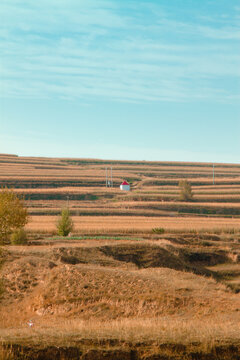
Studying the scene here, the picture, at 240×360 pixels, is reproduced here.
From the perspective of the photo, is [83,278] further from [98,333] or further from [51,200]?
[51,200]

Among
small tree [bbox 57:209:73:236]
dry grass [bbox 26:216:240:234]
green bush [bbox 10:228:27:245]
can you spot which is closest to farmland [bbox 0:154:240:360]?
dry grass [bbox 26:216:240:234]

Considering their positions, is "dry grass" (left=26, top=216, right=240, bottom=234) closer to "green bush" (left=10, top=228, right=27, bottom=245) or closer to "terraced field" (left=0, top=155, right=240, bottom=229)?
"terraced field" (left=0, top=155, right=240, bottom=229)

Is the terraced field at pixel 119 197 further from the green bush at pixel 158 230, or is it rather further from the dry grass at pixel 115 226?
the green bush at pixel 158 230

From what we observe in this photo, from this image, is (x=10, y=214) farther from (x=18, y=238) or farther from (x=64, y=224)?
(x=64, y=224)

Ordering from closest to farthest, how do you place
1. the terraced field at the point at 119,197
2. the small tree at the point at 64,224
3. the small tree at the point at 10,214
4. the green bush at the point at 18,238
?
1. the small tree at the point at 10,214
2. the green bush at the point at 18,238
3. the small tree at the point at 64,224
4. the terraced field at the point at 119,197

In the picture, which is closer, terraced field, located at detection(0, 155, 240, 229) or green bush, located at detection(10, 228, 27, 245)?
green bush, located at detection(10, 228, 27, 245)

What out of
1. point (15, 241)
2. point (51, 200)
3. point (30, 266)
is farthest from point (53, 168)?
point (30, 266)

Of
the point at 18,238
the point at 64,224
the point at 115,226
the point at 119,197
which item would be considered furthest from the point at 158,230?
the point at 119,197

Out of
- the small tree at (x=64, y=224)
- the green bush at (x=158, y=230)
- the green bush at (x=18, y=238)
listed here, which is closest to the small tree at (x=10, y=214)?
the green bush at (x=18, y=238)

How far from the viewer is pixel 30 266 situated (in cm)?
3431

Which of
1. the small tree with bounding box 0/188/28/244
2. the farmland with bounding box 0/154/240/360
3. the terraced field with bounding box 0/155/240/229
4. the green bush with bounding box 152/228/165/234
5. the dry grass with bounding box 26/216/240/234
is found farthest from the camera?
the terraced field with bounding box 0/155/240/229

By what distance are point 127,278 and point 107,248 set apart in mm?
13508

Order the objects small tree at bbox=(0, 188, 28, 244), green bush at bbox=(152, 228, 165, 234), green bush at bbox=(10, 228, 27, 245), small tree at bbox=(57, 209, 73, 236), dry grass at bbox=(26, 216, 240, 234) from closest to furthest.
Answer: small tree at bbox=(0, 188, 28, 244) < green bush at bbox=(10, 228, 27, 245) < small tree at bbox=(57, 209, 73, 236) < dry grass at bbox=(26, 216, 240, 234) < green bush at bbox=(152, 228, 165, 234)

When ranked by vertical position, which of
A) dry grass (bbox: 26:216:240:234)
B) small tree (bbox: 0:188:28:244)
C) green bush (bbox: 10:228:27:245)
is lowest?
green bush (bbox: 10:228:27:245)
